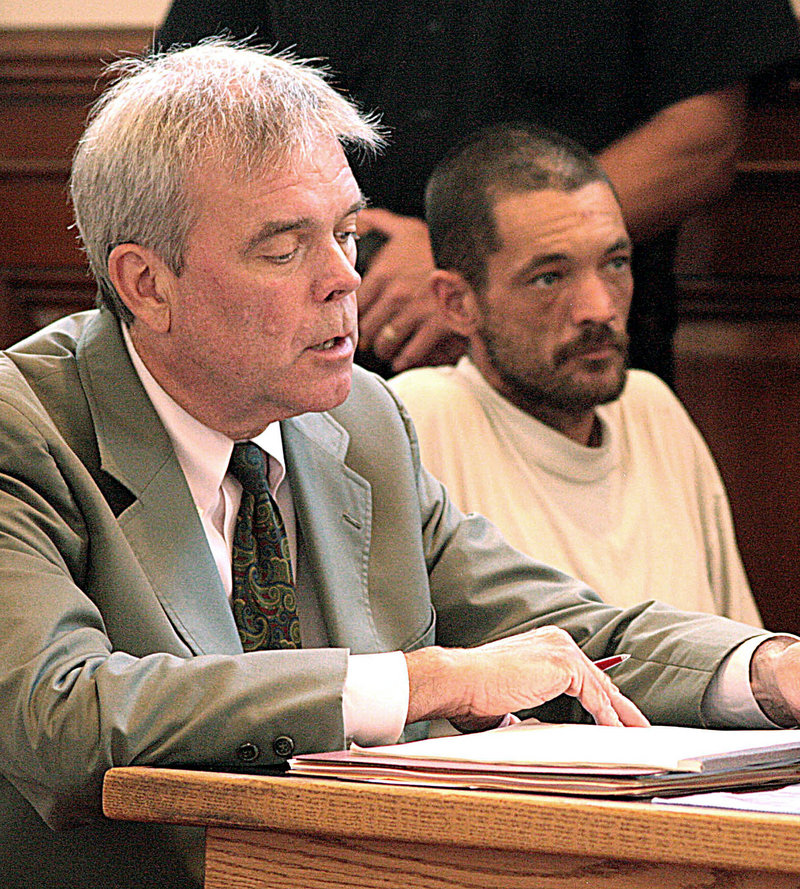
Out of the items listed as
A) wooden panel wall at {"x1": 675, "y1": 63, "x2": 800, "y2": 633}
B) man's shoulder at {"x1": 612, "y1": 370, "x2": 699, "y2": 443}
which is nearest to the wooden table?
man's shoulder at {"x1": 612, "y1": 370, "x2": 699, "y2": 443}

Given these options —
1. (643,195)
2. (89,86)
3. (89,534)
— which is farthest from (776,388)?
(89,534)

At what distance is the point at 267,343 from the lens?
1.43 metres

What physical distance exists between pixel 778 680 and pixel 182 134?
76 cm

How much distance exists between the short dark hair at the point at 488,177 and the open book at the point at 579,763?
115 cm

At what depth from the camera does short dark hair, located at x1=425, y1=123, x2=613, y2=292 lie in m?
2.16

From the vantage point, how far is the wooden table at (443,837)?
0.83m

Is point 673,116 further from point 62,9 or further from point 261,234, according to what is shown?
point 62,9

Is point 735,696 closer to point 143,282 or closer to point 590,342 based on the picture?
point 143,282

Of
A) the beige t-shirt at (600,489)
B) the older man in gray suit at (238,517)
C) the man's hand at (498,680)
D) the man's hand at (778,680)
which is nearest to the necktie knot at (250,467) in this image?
the older man in gray suit at (238,517)

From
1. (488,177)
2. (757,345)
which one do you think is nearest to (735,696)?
(488,177)

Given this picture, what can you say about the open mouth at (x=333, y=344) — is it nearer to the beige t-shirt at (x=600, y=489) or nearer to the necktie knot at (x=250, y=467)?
the necktie knot at (x=250, y=467)

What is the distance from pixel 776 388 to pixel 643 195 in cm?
55

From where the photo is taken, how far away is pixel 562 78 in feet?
7.83

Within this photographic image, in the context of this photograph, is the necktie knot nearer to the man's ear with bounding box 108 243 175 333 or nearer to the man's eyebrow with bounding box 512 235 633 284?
the man's ear with bounding box 108 243 175 333
